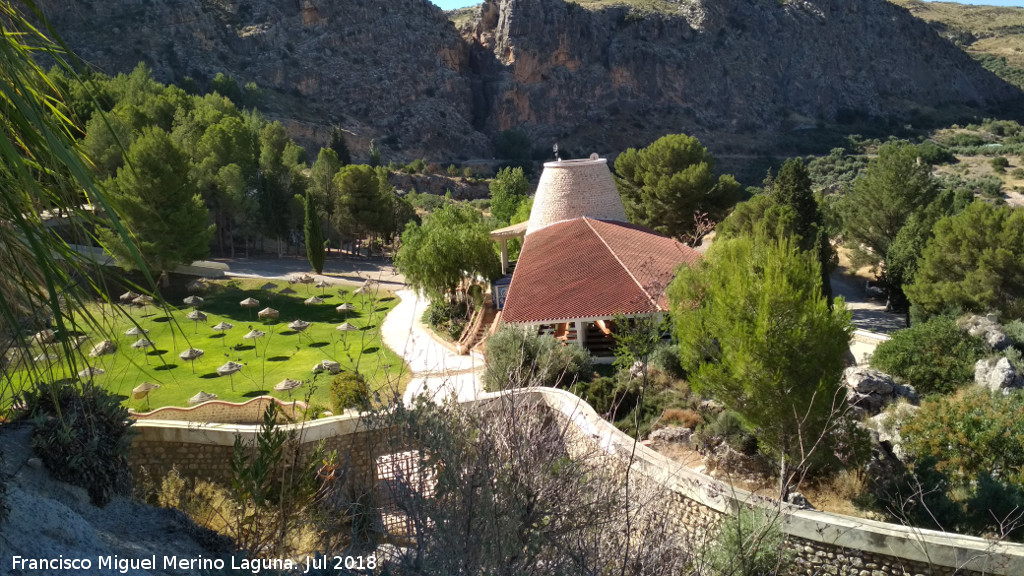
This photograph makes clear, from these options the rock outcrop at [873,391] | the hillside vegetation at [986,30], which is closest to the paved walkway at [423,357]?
the rock outcrop at [873,391]

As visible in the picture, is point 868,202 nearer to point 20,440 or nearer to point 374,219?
point 374,219

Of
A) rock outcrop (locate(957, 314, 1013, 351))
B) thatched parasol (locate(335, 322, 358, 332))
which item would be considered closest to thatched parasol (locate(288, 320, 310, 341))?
thatched parasol (locate(335, 322, 358, 332))

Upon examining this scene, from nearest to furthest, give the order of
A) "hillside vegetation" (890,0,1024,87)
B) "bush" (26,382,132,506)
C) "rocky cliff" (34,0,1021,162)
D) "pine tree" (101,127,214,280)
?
"bush" (26,382,132,506) → "pine tree" (101,127,214,280) → "rocky cliff" (34,0,1021,162) → "hillside vegetation" (890,0,1024,87)

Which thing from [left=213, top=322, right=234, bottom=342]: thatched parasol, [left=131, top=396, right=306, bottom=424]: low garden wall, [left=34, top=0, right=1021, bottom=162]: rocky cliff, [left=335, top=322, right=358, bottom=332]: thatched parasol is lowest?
[left=213, top=322, right=234, bottom=342]: thatched parasol

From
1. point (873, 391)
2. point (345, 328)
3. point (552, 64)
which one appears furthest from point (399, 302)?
point (552, 64)

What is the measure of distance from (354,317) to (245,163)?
60.8 ft

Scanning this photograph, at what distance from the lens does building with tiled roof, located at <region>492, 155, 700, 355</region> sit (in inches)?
746

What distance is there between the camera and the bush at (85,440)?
7652 mm

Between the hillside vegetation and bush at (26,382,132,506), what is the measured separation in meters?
124

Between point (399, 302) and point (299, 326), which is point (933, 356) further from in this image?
point (399, 302)

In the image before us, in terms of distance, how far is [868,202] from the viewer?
32.2 metres

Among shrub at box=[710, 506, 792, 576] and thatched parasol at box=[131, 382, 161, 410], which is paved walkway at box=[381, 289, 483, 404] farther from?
shrub at box=[710, 506, 792, 576]

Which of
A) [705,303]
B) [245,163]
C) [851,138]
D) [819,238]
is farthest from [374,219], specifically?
[851,138]

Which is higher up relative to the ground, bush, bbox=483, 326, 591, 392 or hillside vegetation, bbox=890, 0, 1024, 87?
hillside vegetation, bbox=890, 0, 1024, 87
